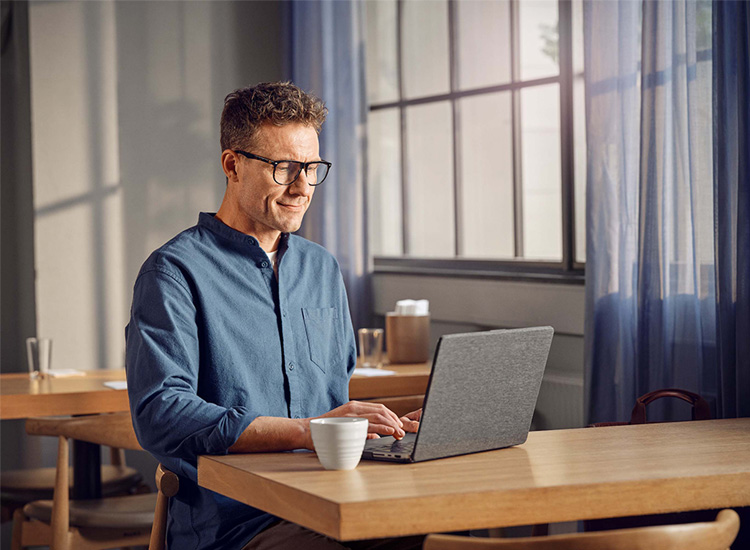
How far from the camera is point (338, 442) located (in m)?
1.47

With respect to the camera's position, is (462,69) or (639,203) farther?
(462,69)

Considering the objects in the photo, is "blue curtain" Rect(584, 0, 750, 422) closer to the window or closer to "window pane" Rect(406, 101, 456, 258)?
the window

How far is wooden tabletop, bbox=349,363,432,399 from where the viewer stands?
307 cm

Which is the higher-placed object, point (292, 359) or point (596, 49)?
point (596, 49)

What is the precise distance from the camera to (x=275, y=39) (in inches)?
190

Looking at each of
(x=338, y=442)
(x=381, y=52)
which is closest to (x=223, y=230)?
(x=338, y=442)

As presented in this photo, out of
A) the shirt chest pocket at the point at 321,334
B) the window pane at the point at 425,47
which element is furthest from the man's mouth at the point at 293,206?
the window pane at the point at 425,47

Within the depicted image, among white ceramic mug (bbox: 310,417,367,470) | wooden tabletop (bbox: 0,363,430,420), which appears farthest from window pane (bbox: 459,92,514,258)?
white ceramic mug (bbox: 310,417,367,470)

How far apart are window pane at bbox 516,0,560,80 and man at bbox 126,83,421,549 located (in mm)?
1779

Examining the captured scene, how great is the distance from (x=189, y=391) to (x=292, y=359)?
300mm

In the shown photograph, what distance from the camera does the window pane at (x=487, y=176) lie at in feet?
12.5

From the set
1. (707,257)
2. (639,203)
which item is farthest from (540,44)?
(707,257)

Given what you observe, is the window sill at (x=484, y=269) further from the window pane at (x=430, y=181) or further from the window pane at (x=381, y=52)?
the window pane at (x=381, y=52)

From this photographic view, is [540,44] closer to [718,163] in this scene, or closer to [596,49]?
[596,49]
